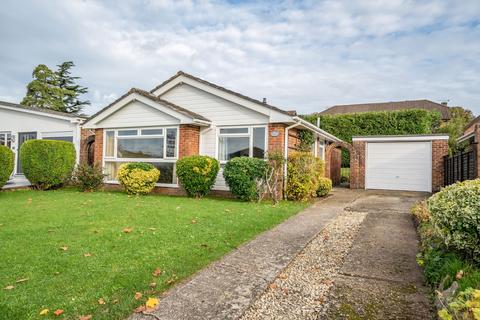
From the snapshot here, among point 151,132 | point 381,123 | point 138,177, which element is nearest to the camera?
point 138,177

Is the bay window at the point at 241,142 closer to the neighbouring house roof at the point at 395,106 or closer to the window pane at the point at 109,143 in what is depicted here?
the window pane at the point at 109,143

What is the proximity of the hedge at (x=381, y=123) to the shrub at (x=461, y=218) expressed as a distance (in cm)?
1674

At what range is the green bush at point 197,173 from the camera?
10539mm

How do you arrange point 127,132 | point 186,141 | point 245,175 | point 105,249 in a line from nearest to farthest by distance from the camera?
point 105,249
point 245,175
point 186,141
point 127,132

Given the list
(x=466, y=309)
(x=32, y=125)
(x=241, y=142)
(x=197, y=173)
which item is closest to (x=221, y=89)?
(x=241, y=142)

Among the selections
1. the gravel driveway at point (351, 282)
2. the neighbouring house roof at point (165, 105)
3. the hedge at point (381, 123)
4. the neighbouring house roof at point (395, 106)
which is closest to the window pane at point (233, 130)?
the neighbouring house roof at point (165, 105)

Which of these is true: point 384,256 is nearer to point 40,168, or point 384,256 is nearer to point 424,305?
point 424,305

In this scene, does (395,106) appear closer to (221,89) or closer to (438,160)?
(438,160)

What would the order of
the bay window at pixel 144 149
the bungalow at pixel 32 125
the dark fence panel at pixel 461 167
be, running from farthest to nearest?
1. the bungalow at pixel 32 125
2. the bay window at pixel 144 149
3. the dark fence panel at pixel 461 167

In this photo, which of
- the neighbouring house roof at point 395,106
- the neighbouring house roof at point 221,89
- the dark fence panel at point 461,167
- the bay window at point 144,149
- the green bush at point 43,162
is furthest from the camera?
the neighbouring house roof at point 395,106

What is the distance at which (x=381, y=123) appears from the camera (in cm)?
1950

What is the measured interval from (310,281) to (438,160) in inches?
559

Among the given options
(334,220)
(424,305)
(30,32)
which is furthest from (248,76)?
(424,305)

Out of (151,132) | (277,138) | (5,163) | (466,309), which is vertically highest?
(151,132)
